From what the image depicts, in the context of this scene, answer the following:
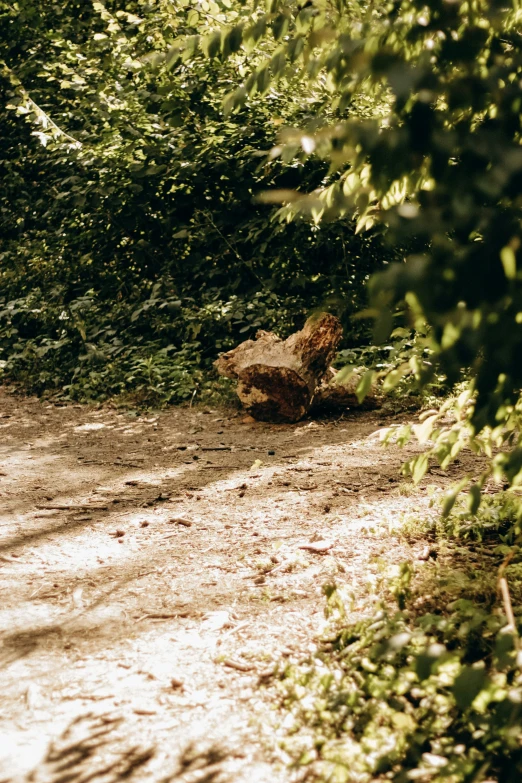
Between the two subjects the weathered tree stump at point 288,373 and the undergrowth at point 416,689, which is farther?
the weathered tree stump at point 288,373

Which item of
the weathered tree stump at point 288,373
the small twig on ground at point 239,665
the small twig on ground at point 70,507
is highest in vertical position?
the weathered tree stump at point 288,373

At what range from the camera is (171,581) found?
10.8 feet

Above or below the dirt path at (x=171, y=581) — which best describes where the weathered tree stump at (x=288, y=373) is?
above

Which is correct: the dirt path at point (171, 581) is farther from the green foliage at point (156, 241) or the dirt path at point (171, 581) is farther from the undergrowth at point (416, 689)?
the green foliage at point (156, 241)

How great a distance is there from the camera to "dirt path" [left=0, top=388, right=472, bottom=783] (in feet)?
7.10

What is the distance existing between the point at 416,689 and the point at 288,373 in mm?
4001

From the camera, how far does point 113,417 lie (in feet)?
22.6

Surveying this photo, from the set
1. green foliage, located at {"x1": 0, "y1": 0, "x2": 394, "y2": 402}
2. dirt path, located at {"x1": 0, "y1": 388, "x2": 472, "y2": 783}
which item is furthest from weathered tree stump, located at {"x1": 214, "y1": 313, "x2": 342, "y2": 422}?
green foliage, located at {"x1": 0, "y1": 0, "x2": 394, "y2": 402}

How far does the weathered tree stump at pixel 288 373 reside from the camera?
6172mm

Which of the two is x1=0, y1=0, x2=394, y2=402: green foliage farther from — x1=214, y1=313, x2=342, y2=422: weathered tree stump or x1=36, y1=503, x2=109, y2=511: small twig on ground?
x1=36, y1=503, x2=109, y2=511: small twig on ground

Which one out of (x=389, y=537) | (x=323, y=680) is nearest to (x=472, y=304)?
(x=323, y=680)

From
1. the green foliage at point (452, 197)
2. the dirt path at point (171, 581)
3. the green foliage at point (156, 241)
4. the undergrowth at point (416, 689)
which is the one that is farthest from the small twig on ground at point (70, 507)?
the green foliage at point (452, 197)

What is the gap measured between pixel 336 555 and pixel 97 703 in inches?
55.4

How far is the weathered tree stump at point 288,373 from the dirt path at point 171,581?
0.31 metres
